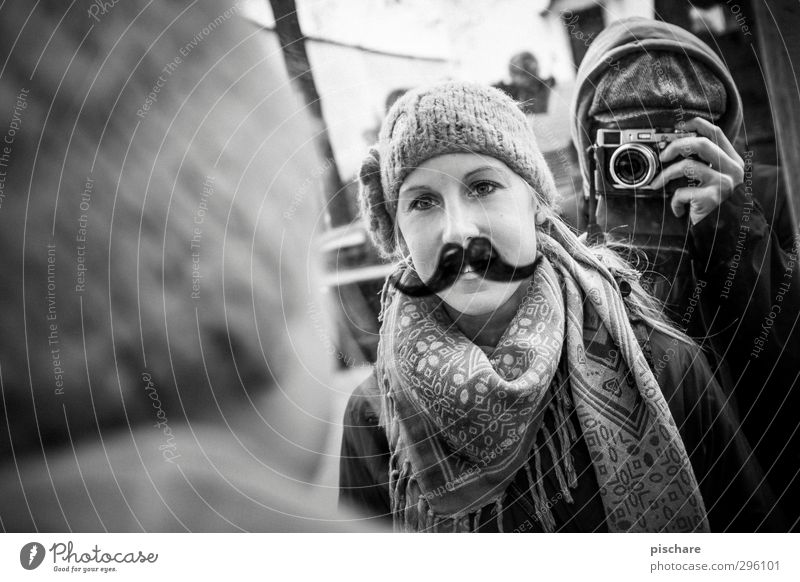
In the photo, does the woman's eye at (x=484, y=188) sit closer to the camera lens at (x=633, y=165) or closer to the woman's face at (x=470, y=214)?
the woman's face at (x=470, y=214)

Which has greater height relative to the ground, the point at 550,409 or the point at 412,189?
the point at 412,189

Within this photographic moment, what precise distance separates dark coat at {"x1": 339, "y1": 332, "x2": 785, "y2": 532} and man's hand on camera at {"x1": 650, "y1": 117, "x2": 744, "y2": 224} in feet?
0.48

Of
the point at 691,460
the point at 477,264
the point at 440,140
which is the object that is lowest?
the point at 691,460

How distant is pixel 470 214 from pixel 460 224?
1 centimetres

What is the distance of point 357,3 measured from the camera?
773 mm

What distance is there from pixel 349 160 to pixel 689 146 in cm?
36

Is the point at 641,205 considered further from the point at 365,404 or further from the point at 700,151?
the point at 365,404

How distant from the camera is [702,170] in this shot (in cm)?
73

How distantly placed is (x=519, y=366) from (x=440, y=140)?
0.23 meters

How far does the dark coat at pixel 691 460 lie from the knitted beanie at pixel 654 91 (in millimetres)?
233

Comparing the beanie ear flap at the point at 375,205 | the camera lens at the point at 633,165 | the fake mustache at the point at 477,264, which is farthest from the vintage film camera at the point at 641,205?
the beanie ear flap at the point at 375,205

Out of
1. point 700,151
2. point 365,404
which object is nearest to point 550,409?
point 365,404
